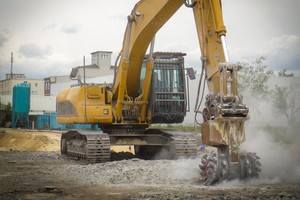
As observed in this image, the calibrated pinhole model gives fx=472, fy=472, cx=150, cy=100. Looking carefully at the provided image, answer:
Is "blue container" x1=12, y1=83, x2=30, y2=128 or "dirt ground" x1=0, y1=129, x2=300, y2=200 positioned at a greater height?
"blue container" x1=12, y1=83, x2=30, y2=128

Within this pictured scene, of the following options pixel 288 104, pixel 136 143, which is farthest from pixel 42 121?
pixel 136 143

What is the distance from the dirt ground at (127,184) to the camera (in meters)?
6.82

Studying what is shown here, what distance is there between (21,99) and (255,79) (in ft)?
73.4

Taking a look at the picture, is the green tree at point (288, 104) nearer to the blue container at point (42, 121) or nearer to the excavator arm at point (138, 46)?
the excavator arm at point (138, 46)

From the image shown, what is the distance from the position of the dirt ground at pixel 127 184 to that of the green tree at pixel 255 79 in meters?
11.9

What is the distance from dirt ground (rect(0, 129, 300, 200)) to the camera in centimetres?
682

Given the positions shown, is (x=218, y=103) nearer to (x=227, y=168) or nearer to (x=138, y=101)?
(x=227, y=168)

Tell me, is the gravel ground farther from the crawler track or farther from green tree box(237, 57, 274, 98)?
green tree box(237, 57, 274, 98)

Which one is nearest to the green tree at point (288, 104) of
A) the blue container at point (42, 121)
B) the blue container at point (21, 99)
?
the blue container at point (21, 99)

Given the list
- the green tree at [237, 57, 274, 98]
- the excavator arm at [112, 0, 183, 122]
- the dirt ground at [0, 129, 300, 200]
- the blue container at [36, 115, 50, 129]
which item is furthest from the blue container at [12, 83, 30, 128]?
the excavator arm at [112, 0, 183, 122]

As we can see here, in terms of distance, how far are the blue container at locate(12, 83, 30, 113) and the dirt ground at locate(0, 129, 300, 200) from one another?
2793 centimetres

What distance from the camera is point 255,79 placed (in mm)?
25328

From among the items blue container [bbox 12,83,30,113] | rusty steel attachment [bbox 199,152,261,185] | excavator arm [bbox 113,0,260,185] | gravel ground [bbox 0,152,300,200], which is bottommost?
gravel ground [bbox 0,152,300,200]

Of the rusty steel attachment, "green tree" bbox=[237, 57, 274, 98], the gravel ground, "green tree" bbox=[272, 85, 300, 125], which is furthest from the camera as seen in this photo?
"green tree" bbox=[237, 57, 274, 98]
